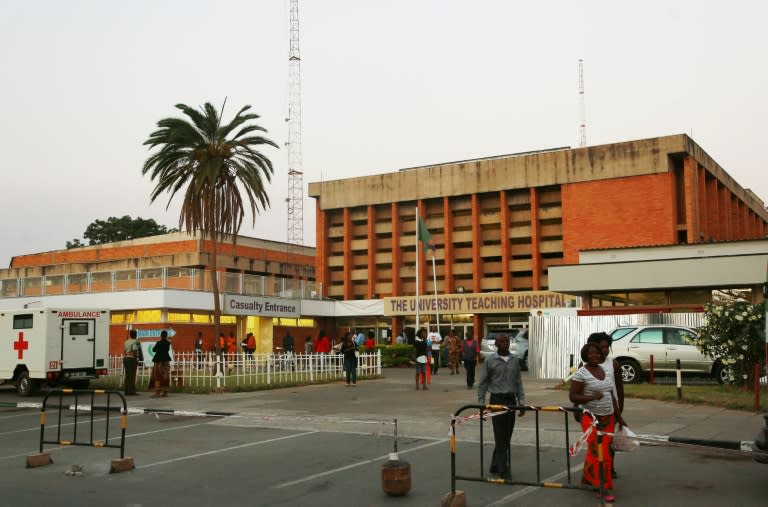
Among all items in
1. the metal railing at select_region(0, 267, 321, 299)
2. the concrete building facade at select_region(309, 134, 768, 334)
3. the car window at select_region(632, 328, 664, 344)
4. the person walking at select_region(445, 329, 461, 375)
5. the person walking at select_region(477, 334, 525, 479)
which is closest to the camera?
the person walking at select_region(477, 334, 525, 479)

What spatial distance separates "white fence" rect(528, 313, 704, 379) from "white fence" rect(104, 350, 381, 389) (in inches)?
239

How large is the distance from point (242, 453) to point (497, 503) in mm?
5010

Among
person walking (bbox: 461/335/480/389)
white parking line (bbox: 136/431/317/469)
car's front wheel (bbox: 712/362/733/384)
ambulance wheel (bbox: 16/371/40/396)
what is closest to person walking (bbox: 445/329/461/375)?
person walking (bbox: 461/335/480/389)

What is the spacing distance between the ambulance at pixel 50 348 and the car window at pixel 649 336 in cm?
1571

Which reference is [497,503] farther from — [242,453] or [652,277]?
[652,277]

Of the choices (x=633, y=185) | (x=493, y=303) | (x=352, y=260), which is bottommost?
(x=493, y=303)

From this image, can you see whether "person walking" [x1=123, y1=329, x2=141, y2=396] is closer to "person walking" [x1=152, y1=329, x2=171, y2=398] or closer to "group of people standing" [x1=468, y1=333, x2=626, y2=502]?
"person walking" [x1=152, y1=329, x2=171, y2=398]

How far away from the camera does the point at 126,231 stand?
102375mm

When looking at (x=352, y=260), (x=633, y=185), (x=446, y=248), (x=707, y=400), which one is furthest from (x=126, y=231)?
(x=707, y=400)

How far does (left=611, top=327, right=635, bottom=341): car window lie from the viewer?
2214 cm

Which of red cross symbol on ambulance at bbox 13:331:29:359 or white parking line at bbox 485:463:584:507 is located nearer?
white parking line at bbox 485:463:584:507

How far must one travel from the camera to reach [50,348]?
73.9ft

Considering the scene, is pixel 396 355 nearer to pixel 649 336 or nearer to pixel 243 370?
pixel 243 370

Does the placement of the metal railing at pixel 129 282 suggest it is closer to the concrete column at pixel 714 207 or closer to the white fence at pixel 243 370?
the white fence at pixel 243 370
